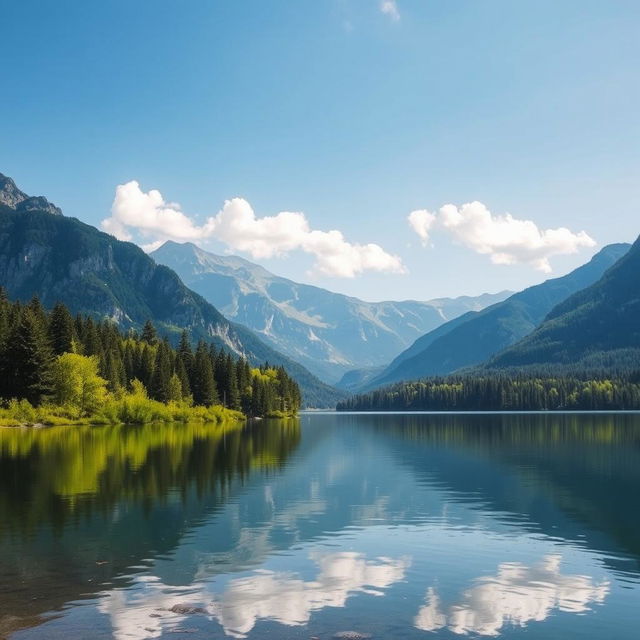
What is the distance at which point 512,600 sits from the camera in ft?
73.8

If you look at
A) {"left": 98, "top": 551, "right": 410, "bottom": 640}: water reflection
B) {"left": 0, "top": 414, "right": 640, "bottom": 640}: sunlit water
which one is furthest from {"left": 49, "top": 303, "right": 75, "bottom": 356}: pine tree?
{"left": 98, "top": 551, "right": 410, "bottom": 640}: water reflection

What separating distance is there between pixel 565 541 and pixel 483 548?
461cm

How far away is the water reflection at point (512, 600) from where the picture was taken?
786 inches

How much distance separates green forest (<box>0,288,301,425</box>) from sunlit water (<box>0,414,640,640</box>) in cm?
6252

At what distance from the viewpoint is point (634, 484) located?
5372cm

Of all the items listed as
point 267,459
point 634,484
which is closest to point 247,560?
point 634,484

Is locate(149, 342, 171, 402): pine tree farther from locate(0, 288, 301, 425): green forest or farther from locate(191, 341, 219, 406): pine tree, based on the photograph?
locate(191, 341, 219, 406): pine tree

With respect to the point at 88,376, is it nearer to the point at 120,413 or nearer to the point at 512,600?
the point at 120,413

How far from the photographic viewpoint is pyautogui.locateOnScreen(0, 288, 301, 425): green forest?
120 metres

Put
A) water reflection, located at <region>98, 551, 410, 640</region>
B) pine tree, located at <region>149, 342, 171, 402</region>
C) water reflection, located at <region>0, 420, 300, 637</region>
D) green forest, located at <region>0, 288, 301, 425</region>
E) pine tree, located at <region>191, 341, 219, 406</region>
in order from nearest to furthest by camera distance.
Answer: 1. water reflection, located at <region>98, 551, 410, 640</region>
2. water reflection, located at <region>0, 420, 300, 637</region>
3. green forest, located at <region>0, 288, 301, 425</region>
4. pine tree, located at <region>149, 342, 171, 402</region>
5. pine tree, located at <region>191, 341, 219, 406</region>

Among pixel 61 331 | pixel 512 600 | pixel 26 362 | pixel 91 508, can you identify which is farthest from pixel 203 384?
pixel 512 600

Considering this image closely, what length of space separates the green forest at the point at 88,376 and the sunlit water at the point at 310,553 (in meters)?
62.5

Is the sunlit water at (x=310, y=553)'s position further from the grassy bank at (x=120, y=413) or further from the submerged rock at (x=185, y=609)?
the grassy bank at (x=120, y=413)

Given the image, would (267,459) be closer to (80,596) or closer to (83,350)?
(80,596)
